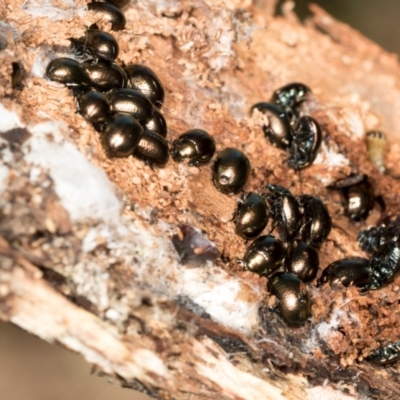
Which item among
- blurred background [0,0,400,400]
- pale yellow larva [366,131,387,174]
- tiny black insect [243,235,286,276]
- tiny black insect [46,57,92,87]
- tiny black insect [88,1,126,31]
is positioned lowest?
blurred background [0,0,400,400]

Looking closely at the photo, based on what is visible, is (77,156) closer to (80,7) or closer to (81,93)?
(81,93)

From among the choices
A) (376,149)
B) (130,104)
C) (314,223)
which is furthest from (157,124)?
(376,149)

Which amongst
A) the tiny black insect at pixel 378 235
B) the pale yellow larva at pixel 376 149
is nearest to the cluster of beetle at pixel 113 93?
the tiny black insect at pixel 378 235

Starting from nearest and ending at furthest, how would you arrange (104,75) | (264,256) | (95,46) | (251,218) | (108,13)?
(264,256), (251,218), (104,75), (95,46), (108,13)

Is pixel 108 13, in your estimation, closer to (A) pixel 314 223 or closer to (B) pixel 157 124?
(B) pixel 157 124

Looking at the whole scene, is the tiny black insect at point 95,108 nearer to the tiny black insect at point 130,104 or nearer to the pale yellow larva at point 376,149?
the tiny black insect at point 130,104

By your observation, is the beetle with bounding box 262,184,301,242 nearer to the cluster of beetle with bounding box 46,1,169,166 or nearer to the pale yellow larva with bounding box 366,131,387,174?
the cluster of beetle with bounding box 46,1,169,166

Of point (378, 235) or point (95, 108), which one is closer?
point (95, 108)

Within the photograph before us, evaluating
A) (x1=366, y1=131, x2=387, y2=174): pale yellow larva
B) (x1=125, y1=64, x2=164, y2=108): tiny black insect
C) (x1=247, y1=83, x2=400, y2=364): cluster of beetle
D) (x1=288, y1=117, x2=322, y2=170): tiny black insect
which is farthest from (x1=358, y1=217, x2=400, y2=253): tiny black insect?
(x1=125, y1=64, x2=164, y2=108): tiny black insect
